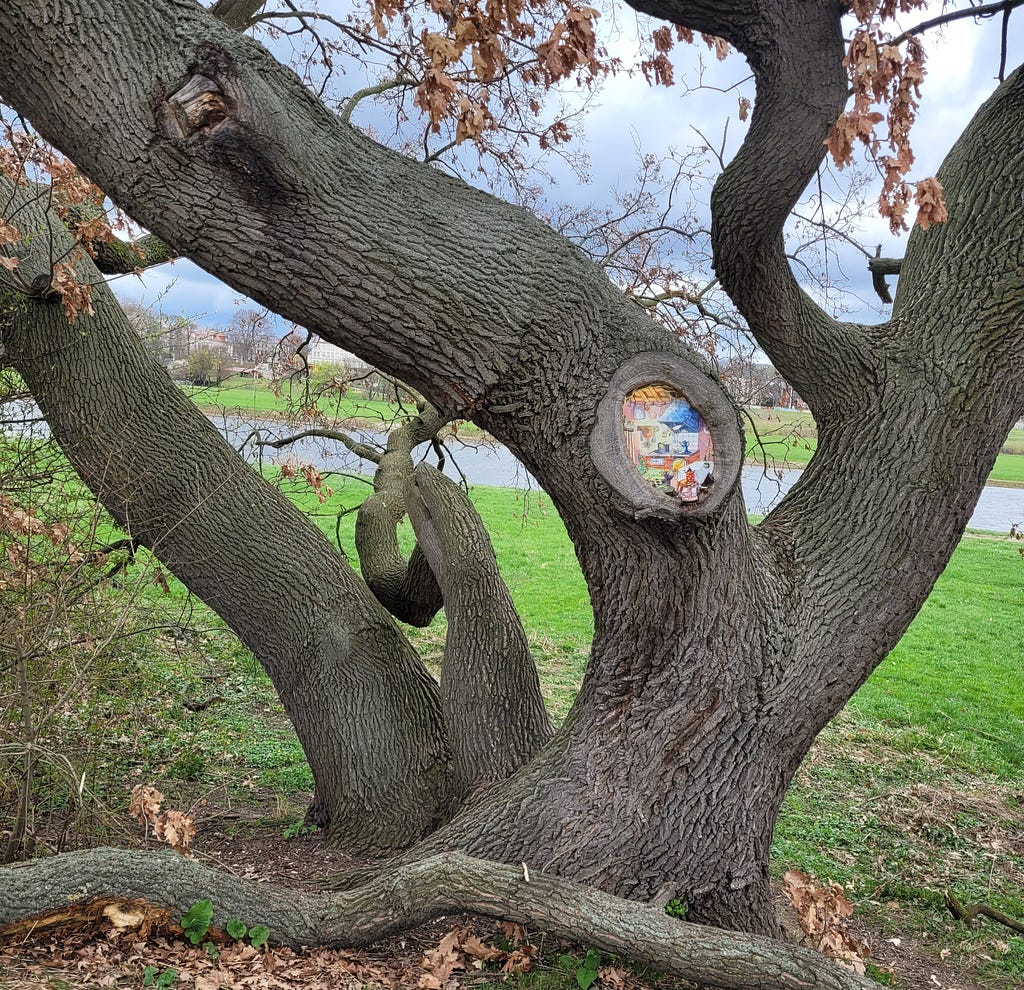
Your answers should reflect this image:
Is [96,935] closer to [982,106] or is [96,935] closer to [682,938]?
[682,938]

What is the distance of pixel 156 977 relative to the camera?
9.51ft

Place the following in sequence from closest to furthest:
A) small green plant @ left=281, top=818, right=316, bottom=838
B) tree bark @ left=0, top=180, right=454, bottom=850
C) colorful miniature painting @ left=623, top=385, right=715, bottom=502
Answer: colorful miniature painting @ left=623, top=385, right=715, bottom=502 < tree bark @ left=0, top=180, right=454, bottom=850 < small green plant @ left=281, top=818, right=316, bottom=838

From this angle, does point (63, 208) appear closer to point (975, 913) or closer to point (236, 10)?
point (236, 10)

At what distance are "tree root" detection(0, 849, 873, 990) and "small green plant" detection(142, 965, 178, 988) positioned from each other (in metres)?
0.27

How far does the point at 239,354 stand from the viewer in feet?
24.9

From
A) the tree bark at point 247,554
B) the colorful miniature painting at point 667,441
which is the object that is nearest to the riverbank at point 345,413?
the tree bark at point 247,554

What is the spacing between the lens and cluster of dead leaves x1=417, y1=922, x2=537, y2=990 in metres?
3.40

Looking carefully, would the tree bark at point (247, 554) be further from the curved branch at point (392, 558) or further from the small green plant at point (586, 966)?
the small green plant at point (586, 966)

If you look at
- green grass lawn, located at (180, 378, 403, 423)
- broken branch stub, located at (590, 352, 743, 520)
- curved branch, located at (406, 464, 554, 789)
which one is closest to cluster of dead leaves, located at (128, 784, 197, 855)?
curved branch, located at (406, 464, 554, 789)

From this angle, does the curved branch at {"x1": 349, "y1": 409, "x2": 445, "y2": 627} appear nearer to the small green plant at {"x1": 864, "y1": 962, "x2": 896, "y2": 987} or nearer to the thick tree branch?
the small green plant at {"x1": 864, "y1": 962, "x2": 896, "y2": 987}

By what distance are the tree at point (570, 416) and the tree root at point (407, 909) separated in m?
0.32

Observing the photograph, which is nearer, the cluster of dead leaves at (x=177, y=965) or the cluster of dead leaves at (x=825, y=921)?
the cluster of dead leaves at (x=177, y=965)

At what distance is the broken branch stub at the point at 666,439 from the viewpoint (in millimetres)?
2924

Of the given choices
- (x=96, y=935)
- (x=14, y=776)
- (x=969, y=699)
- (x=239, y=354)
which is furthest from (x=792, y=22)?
(x=969, y=699)
